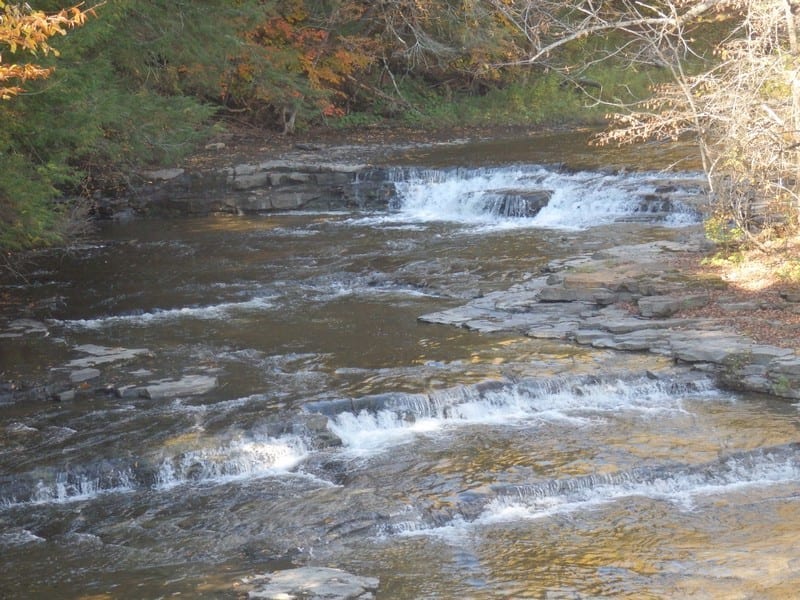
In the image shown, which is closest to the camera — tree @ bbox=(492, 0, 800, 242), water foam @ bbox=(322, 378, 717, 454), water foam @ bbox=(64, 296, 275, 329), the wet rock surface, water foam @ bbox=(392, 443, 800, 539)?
water foam @ bbox=(392, 443, 800, 539)

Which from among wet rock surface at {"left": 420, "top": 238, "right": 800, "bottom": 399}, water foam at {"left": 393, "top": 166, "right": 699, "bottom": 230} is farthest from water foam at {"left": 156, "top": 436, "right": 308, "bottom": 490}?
water foam at {"left": 393, "top": 166, "right": 699, "bottom": 230}

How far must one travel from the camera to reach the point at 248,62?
82.5 ft

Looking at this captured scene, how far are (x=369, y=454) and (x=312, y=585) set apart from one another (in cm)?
250

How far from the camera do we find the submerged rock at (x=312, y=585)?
250 inches

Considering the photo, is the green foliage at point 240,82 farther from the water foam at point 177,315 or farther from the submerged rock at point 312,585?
the submerged rock at point 312,585

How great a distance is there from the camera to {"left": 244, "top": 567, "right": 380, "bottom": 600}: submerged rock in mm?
6340

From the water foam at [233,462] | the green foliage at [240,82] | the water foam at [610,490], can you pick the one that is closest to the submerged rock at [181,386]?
the water foam at [233,462]

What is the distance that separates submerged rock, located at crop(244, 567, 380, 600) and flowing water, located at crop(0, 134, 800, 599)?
0.55ft

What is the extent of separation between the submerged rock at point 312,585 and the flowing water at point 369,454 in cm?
17

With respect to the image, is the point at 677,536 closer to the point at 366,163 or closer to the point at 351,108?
the point at 366,163

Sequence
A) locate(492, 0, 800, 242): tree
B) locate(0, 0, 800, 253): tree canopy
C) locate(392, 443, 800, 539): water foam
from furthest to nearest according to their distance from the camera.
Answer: locate(0, 0, 800, 253): tree canopy → locate(492, 0, 800, 242): tree → locate(392, 443, 800, 539): water foam

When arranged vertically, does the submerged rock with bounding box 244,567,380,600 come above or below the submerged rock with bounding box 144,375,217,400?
below

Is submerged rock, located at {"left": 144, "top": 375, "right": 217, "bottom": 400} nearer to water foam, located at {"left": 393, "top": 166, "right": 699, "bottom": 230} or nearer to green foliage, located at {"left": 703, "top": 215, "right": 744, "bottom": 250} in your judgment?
green foliage, located at {"left": 703, "top": 215, "right": 744, "bottom": 250}

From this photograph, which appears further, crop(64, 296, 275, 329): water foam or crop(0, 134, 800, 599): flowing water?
crop(64, 296, 275, 329): water foam
